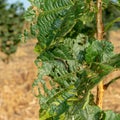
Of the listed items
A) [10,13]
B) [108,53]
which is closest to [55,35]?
[108,53]

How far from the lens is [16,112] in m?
7.14

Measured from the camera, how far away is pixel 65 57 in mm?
998

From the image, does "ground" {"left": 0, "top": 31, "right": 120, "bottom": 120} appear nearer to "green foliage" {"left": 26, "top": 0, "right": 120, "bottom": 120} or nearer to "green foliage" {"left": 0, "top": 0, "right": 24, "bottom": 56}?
"green foliage" {"left": 0, "top": 0, "right": 24, "bottom": 56}

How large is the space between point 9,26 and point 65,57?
13.3 meters

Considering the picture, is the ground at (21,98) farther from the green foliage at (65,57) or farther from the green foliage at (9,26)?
the green foliage at (65,57)

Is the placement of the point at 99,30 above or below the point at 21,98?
above

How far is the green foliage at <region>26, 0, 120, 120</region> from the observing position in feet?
3.08

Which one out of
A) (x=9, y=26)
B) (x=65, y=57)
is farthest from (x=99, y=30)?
(x=9, y=26)

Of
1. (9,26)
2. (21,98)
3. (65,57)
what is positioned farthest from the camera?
(9,26)

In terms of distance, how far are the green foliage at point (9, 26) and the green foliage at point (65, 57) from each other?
1238 centimetres

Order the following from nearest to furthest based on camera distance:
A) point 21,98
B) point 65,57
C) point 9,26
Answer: point 65,57 → point 21,98 → point 9,26

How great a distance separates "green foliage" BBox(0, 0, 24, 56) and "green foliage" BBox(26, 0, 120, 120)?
12376mm

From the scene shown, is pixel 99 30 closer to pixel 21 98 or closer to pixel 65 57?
pixel 65 57

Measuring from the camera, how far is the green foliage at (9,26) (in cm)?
1351
